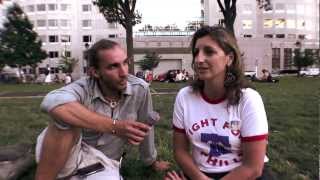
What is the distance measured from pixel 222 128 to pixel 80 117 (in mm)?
892

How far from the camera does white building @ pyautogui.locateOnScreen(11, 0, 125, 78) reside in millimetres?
102938

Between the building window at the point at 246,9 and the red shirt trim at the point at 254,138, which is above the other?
the building window at the point at 246,9

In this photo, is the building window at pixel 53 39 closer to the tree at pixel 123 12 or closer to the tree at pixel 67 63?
the tree at pixel 67 63

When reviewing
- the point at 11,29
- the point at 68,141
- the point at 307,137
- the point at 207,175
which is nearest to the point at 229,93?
the point at 207,175

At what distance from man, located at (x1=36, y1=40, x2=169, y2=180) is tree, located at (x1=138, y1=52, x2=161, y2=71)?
276ft

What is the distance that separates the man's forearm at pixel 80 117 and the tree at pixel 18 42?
68.6 metres

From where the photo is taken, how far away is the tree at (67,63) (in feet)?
307

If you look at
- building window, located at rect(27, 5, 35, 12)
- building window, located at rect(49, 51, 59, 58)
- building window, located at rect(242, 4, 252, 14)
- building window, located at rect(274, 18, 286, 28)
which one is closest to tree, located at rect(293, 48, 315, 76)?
building window, located at rect(274, 18, 286, 28)

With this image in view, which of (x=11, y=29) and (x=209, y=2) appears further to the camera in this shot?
(x=209, y=2)

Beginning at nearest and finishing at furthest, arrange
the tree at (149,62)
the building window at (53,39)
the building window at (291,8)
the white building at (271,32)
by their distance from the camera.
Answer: the tree at (149,62) < the building window at (291,8) < the white building at (271,32) < the building window at (53,39)

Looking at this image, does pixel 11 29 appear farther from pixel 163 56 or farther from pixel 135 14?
pixel 135 14

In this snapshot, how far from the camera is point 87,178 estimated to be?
3.63m

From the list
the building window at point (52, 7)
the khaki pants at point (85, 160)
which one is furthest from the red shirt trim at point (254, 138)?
the building window at point (52, 7)

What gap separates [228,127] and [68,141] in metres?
1.03
